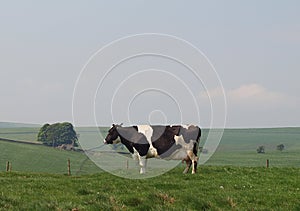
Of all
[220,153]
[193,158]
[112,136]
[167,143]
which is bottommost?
[220,153]

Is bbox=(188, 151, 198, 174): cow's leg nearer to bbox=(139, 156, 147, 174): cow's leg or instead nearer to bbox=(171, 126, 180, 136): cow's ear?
bbox=(171, 126, 180, 136): cow's ear

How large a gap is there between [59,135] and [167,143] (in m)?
83.1

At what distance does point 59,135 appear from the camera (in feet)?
338

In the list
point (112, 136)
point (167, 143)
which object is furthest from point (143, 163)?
point (112, 136)

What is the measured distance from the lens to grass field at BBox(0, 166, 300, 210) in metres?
13.7

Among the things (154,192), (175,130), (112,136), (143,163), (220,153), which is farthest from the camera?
(220,153)

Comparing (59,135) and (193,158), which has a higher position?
(59,135)

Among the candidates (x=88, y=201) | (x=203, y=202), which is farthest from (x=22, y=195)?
(x=203, y=202)

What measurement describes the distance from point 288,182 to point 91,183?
952 cm

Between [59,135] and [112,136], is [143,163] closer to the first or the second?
[112,136]

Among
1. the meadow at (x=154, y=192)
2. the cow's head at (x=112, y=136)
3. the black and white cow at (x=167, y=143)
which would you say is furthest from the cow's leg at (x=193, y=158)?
the cow's head at (x=112, y=136)

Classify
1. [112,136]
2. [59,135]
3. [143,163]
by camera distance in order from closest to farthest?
[143,163] < [112,136] < [59,135]

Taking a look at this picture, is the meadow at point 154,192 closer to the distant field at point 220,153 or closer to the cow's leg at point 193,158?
the cow's leg at point 193,158

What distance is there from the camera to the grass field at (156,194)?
13672 mm
